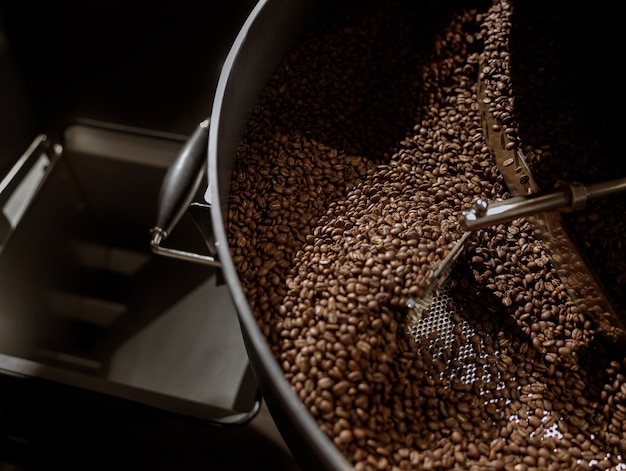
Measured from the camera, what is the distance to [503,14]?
3.34ft

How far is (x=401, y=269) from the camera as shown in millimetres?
766

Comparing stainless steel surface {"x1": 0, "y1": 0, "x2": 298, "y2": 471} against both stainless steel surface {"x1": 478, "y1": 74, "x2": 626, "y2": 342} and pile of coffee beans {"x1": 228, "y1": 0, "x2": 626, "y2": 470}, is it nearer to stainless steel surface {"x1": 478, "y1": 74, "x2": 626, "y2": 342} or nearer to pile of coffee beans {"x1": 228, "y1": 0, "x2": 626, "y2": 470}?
pile of coffee beans {"x1": 228, "y1": 0, "x2": 626, "y2": 470}

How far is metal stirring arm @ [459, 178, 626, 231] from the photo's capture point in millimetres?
713

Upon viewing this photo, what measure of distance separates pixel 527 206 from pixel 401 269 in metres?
0.17

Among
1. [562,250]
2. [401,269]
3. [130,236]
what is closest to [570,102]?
[562,250]

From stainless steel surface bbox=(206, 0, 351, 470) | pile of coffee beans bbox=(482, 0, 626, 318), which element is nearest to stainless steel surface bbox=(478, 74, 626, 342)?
pile of coffee beans bbox=(482, 0, 626, 318)

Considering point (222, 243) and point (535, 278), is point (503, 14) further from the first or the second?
point (222, 243)

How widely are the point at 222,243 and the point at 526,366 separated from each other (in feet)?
1.47

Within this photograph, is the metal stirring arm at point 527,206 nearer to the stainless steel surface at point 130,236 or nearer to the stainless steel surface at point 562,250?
the stainless steel surface at point 562,250

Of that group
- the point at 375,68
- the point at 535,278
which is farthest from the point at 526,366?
the point at 375,68

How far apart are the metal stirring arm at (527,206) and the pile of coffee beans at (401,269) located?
98mm

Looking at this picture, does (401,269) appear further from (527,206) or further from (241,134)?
(241,134)

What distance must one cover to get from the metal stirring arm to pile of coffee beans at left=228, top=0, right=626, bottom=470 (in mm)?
98

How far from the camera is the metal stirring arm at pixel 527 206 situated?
2.34 ft
